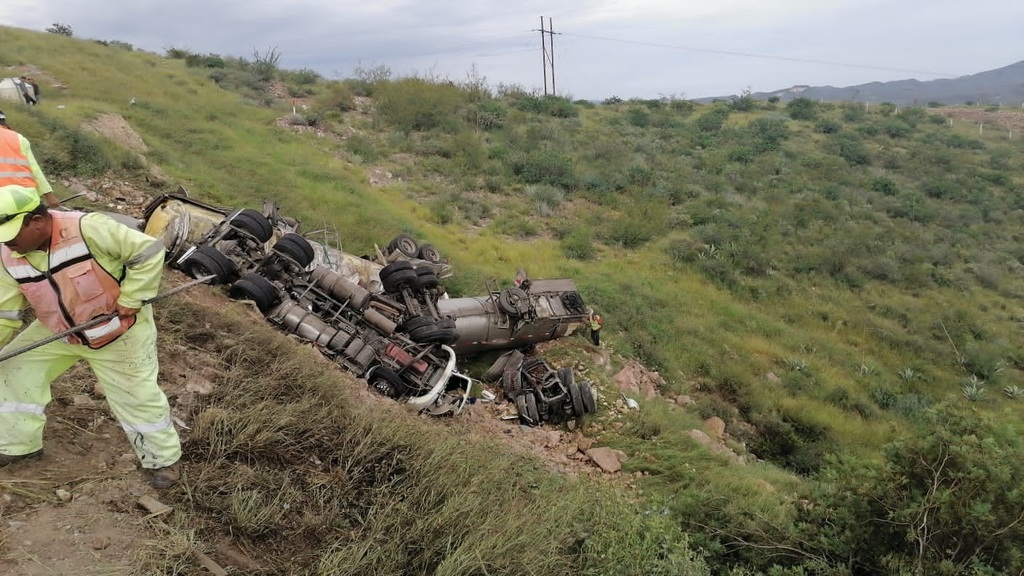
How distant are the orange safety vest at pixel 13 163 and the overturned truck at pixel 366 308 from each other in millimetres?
3460

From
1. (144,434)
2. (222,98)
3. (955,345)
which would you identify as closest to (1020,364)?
(955,345)

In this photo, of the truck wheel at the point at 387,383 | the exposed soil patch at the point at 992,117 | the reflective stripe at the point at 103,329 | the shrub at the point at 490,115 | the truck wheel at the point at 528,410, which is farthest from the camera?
the exposed soil patch at the point at 992,117

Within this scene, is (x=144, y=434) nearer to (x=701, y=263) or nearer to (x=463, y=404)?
(x=463, y=404)

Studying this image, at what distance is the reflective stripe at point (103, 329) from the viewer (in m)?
2.86

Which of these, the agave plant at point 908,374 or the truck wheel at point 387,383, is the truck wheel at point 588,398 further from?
the agave plant at point 908,374

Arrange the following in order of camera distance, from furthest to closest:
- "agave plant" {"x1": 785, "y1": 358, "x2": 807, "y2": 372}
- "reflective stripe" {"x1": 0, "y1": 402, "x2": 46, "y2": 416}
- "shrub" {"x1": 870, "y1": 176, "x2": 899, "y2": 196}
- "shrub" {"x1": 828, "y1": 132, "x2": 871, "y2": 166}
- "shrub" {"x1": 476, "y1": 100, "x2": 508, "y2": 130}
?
"shrub" {"x1": 828, "y1": 132, "x2": 871, "y2": 166}
"shrub" {"x1": 476, "y1": 100, "x2": 508, "y2": 130}
"shrub" {"x1": 870, "y1": 176, "x2": 899, "y2": 196}
"agave plant" {"x1": 785, "y1": 358, "x2": 807, "y2": 372}
"reflective stripe" {"x1": 0, "y1": 402, "x2": 46, "y2": 416}

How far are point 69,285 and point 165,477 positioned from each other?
1216 mm

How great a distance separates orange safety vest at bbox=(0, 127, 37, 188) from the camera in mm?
2596

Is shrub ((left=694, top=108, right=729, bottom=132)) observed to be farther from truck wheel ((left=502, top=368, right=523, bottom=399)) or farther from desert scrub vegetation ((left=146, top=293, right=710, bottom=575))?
desert scrub vegetation ((left=146, top=293, right=710, bottom=575))

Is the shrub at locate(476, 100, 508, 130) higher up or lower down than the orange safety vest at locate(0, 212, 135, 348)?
higher up

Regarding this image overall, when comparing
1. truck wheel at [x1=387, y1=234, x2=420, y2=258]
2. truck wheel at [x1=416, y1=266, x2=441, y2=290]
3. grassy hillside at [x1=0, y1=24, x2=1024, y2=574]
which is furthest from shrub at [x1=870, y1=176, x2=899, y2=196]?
truck wheel at [x1=416, y1=266, x2=441, y2=290]

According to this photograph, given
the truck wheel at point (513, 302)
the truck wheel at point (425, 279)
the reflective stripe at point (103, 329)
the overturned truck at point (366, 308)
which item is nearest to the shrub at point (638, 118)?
the truck wheel at point (513, 302)

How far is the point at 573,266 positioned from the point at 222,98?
47.9ft

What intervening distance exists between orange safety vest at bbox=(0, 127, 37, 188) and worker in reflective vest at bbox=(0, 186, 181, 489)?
0.14 meters
